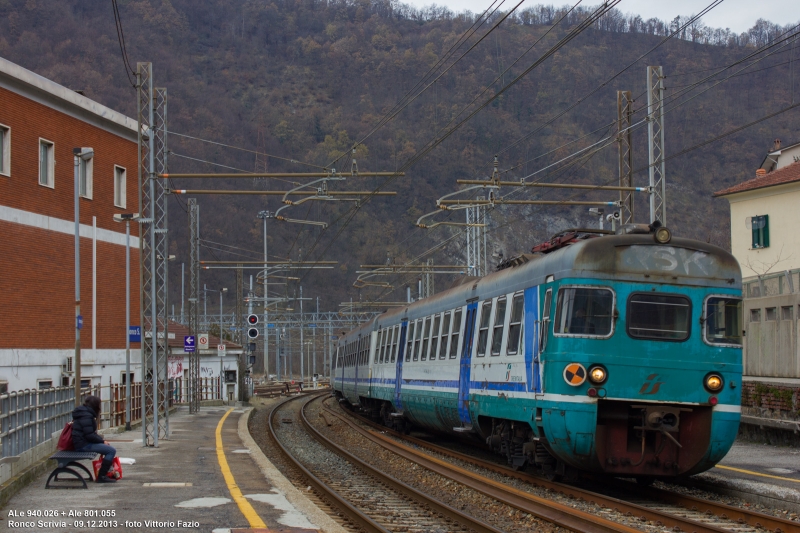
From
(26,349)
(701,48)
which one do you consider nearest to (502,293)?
(26,349)

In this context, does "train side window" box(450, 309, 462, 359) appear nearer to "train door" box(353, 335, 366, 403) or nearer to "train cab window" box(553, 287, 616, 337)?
"train cab window" box(553, 287, 616, 337)

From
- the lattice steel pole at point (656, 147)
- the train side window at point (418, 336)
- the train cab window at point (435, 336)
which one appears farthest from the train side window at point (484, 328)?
the lattice steel pole at point (656, 147)

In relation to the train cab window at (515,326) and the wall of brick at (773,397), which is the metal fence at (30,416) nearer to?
the train cab window at (515,326)

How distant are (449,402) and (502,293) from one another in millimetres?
3254

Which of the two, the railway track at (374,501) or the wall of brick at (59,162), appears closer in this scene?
the railway track at (374,501)

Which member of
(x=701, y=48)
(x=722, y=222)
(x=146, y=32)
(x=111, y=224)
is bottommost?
(x=111, y=224)

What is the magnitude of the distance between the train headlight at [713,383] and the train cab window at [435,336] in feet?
23.4

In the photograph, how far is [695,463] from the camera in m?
11.5

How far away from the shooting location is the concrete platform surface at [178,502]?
9016 millimetres

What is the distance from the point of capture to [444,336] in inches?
694

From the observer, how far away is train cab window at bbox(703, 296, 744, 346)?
1173cm

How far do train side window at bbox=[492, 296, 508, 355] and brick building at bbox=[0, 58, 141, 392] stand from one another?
14.8 metres

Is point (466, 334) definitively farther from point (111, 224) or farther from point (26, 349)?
point (111, 224)

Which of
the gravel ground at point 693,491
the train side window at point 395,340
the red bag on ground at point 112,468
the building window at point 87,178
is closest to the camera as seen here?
the gravel ground at point 693,491
